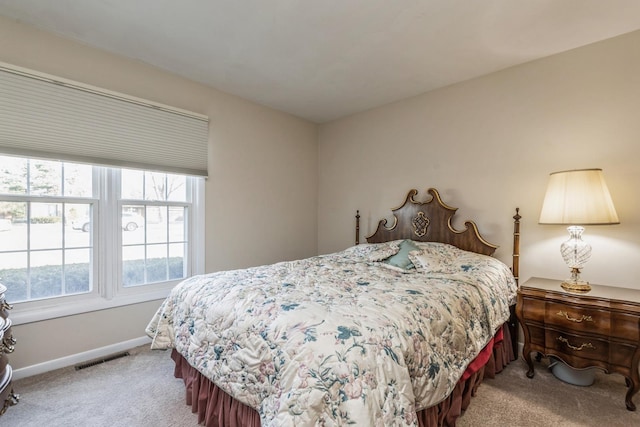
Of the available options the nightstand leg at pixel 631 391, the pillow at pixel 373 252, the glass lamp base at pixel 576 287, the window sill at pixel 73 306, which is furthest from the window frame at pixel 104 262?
the nightstand leg at pixel 631 391

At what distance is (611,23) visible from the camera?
6.78 feet

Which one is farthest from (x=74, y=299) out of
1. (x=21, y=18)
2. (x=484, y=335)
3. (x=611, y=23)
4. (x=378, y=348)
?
(x=611, y=23)

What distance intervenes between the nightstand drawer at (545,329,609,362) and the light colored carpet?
0.91ft

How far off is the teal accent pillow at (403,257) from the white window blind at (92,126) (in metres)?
2.05

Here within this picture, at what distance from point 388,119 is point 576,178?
Answer: 6.39 feet

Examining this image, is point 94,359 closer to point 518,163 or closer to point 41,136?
point 41,136

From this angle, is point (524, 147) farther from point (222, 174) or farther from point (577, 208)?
point (222, 174)

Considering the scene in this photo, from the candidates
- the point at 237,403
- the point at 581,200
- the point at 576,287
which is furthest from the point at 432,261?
the point at 237,403

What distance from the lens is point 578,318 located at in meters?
1.95

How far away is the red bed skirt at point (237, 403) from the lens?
1.43 metres

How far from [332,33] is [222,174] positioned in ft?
5.93

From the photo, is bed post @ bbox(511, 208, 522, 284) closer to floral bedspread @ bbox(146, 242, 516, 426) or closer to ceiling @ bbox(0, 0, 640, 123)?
floral bedspread @ bbox(146, 242, 516, 426)

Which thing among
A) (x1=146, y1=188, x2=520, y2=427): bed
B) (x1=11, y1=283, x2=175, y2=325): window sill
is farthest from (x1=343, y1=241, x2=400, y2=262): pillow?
(x1=11, y1=283, x2=175, y2=325): window sill

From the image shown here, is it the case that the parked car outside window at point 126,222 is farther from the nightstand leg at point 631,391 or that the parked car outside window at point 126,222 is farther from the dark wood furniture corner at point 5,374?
the nightstand leg at point 631,391
